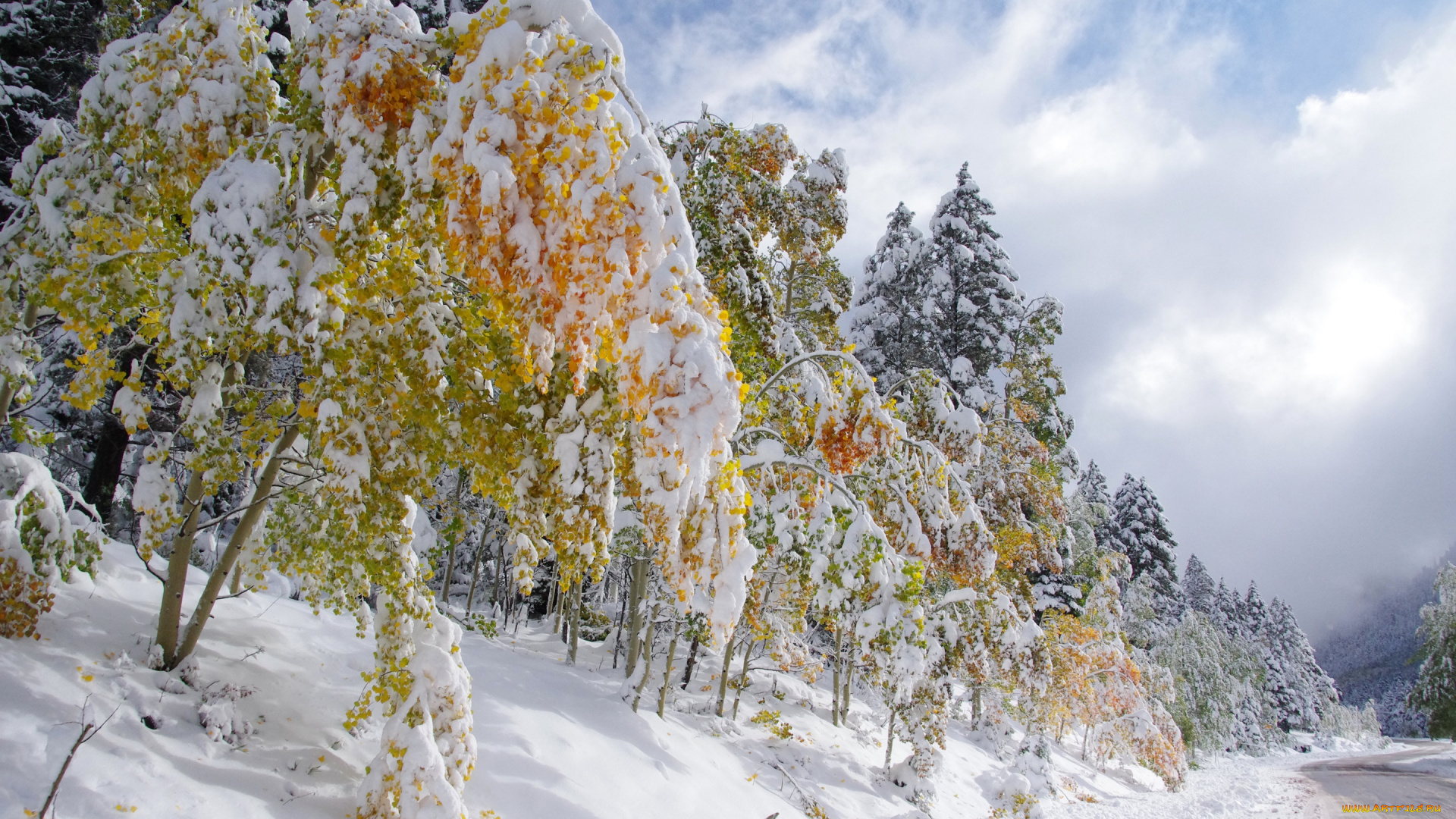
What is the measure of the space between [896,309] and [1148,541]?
79.7 feet

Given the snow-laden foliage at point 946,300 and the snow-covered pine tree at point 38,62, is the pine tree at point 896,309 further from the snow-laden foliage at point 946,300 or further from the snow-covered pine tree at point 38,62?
the snow-covered pine tree at point 38,62

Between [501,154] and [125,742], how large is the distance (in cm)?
380

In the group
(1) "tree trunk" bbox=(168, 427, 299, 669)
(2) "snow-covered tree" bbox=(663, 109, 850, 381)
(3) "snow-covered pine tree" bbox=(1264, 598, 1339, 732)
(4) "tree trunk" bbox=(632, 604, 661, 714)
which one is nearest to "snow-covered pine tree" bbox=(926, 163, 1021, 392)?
(2) "snow-covered tree" bbox=(663, 109, 850, 381)

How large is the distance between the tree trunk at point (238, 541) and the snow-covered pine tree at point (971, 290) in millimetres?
15589

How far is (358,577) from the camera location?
419 centimetres

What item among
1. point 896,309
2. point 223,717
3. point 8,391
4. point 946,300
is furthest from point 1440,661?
point 8,391

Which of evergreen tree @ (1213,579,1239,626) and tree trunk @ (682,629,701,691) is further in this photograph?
evergreen tree @ (1213,579,1239,626)

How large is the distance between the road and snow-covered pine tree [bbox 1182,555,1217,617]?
15609mm

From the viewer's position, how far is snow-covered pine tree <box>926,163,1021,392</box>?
18.2 m

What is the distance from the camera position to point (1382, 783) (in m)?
22.5

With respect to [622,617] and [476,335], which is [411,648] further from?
[622,617]

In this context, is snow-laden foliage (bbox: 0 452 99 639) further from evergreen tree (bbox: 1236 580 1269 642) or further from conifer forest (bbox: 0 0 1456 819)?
evergreen tree (bbox: 1236 580 1269 642)

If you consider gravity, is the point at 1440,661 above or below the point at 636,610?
above

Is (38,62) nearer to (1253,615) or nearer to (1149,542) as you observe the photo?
(1149,542)
